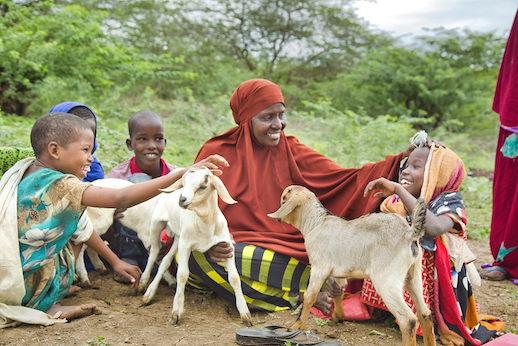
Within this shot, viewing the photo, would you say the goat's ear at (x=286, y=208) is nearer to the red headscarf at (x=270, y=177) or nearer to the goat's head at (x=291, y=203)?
the goat's head at (x=291, y=203)

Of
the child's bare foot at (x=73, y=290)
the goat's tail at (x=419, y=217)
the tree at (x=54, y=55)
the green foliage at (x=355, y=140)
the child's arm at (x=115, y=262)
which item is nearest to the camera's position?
the goat's tail at (x=419, y=217)

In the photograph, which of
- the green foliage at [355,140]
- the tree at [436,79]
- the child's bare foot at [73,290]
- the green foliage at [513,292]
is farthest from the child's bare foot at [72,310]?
the tree at [436,79]

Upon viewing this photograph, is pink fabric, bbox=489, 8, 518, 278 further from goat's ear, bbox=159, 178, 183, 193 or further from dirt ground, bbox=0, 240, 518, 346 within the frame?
goat's ear, bbox=159, 178, 183, 193

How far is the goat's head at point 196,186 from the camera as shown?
8.80 ft

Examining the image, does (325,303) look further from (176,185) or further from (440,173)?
(176,185)

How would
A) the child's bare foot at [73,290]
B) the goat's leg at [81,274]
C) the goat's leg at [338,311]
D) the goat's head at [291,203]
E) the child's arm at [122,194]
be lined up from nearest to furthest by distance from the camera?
1. the child's arm at [122,194]
2. the goat's head at [291,203]
3. the goat's leg at [338,311]
4. the child's bare foot at [73,290]
5. the goat's leg at [81,274]

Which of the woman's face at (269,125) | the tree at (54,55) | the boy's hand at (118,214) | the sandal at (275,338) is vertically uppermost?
the tree at (54,55)

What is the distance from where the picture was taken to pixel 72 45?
8500 millimetres

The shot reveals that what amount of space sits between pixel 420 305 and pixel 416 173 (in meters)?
0.92

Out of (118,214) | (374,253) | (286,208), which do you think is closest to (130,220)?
(118,214)

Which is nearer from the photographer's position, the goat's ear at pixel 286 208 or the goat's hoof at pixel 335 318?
the goat's ear at pixel 286 208

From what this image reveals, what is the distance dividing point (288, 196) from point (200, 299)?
1.36m

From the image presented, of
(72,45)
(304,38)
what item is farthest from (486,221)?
(304,38)

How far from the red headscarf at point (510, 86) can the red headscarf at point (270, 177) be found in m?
1.85
